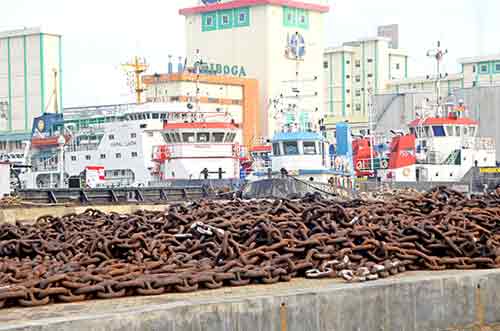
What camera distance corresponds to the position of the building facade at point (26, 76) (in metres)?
77.8

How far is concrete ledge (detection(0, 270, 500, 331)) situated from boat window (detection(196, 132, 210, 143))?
1514 inches

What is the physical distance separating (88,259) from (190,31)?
77.6 m

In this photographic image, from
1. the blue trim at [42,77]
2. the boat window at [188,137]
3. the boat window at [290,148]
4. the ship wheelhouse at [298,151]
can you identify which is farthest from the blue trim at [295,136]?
the blue trim at [42,77]

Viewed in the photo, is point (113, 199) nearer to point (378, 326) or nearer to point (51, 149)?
point (378, 326)

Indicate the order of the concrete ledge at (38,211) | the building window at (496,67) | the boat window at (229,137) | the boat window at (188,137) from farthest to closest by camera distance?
the building window at (496,67), the boat window at (229,137), the boat window at (188,137), the concrete ledge at (38,211)

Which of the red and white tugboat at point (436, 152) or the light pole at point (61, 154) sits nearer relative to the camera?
the red and white tugboat at point (436, 152)

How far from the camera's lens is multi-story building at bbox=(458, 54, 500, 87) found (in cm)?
8750

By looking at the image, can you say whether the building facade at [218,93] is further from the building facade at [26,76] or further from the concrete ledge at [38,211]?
the concrete ledge at [38,211]

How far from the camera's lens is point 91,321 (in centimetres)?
559

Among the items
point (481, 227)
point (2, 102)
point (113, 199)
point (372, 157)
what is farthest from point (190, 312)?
point (2, 102)

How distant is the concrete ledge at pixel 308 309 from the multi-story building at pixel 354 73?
88.1 m

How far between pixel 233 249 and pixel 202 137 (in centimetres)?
3843

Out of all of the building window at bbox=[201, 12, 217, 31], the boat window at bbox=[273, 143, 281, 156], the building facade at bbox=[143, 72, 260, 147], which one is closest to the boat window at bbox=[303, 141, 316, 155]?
the boat window at bbox=[273, 143, 281, 156]

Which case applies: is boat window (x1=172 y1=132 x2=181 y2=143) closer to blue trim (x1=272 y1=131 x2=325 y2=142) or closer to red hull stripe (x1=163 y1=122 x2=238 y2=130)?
red hull stripe (x1=163 y1=122 x2=238 y2=130)
